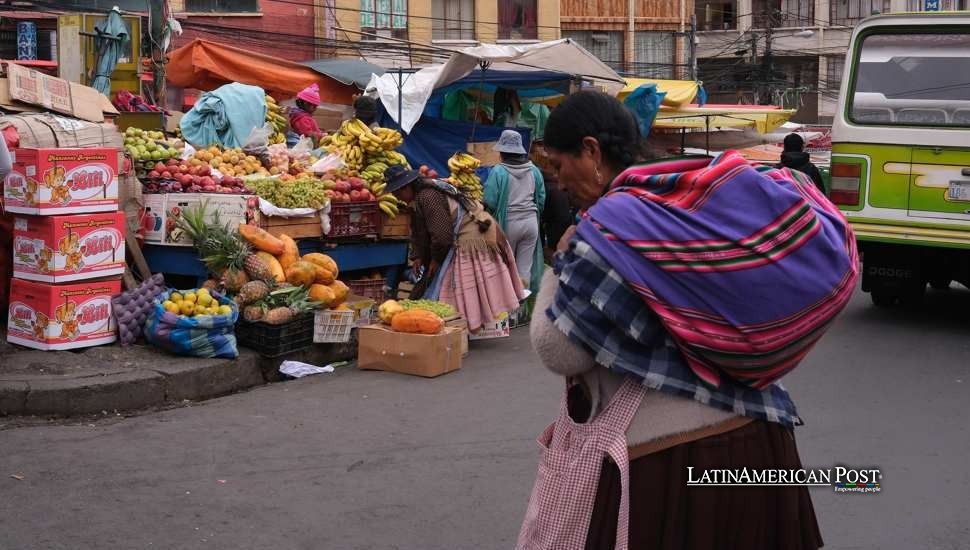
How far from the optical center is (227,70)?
16547mm

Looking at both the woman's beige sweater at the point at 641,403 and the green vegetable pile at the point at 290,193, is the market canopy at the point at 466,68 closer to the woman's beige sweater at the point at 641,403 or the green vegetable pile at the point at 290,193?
the green vegetable pile at the point at 290,193

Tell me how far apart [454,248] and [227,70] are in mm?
8785

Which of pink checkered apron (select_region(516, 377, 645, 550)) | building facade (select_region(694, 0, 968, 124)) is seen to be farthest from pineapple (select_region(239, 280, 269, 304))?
building facade (select_region(694, 0, 968, 124))

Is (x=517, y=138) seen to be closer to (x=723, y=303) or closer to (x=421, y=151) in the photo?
(x=421, y=151)

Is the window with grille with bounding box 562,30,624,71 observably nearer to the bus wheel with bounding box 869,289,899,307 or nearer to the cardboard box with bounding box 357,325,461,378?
the bus wheel with bounding box 869,289,899,307

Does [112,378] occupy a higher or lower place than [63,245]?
lower

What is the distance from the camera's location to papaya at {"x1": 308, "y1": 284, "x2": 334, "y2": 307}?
8.47 metres

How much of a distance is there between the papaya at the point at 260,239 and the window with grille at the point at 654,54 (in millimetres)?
33222

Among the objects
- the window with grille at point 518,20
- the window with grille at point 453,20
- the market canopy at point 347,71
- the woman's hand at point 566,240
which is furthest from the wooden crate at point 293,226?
the window with grille at point 518,20

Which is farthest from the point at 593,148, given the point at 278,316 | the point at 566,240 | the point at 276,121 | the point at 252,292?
the point at 276,121

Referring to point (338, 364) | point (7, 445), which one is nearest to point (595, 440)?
point (7, 445)

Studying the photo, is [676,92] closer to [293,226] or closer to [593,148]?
[293,226]

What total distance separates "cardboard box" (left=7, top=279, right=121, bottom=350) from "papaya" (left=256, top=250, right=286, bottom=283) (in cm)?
126

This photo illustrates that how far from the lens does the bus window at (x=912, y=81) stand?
9.57 meters
